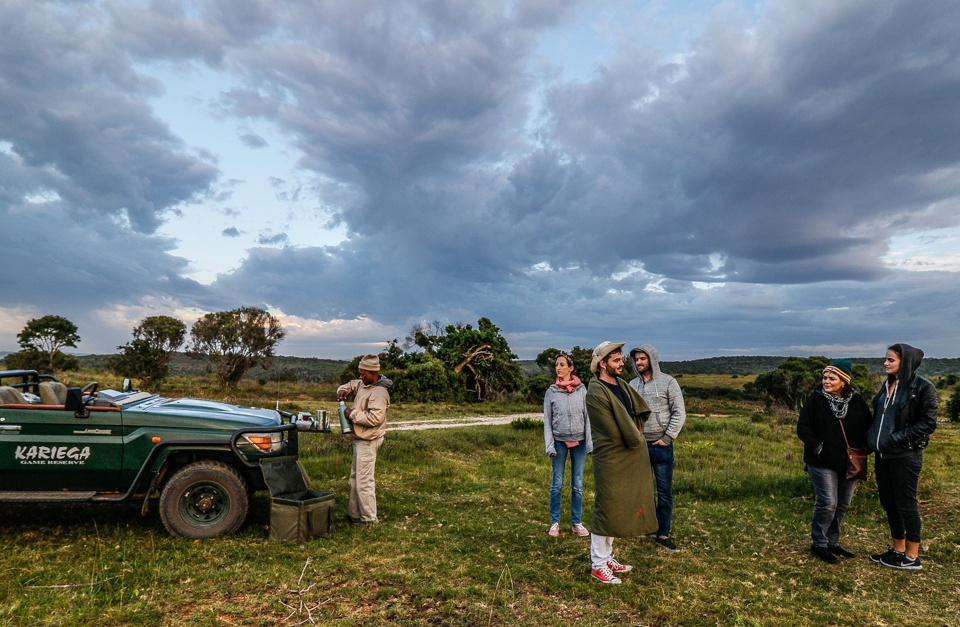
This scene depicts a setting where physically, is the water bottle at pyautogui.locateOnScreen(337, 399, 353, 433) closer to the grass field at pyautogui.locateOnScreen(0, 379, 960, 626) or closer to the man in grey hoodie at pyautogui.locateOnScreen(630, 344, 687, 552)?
the grass field at pyautogui.locateOnScreen(0, 379, 960, 626)

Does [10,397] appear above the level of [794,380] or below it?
above

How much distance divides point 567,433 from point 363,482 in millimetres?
2612

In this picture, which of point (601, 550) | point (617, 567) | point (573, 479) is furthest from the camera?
point (573, 479)

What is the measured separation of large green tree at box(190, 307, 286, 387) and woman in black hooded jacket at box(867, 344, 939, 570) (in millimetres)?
39405

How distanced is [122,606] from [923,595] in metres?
6.92

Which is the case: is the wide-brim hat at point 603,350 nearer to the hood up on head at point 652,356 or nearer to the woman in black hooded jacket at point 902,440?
the hood up on head at point 652,356

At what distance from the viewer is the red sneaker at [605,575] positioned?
4.92m

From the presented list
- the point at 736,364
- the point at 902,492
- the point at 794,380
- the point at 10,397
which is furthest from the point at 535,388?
the point at 736,364

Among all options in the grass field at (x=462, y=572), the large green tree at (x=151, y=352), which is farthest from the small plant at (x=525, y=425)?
the large green tree at (x=151, y=352)

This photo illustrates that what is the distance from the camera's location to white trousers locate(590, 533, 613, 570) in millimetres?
5012

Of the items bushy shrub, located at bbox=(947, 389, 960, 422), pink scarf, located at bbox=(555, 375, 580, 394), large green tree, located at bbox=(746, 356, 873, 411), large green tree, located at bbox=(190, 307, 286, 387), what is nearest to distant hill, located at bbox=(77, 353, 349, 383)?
large green tree, located at bbox=(190, 307, 286, 387)

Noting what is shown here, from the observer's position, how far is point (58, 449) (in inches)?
217

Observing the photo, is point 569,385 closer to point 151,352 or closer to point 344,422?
point 344,422

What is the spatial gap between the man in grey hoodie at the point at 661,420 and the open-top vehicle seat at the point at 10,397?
6.83 m
